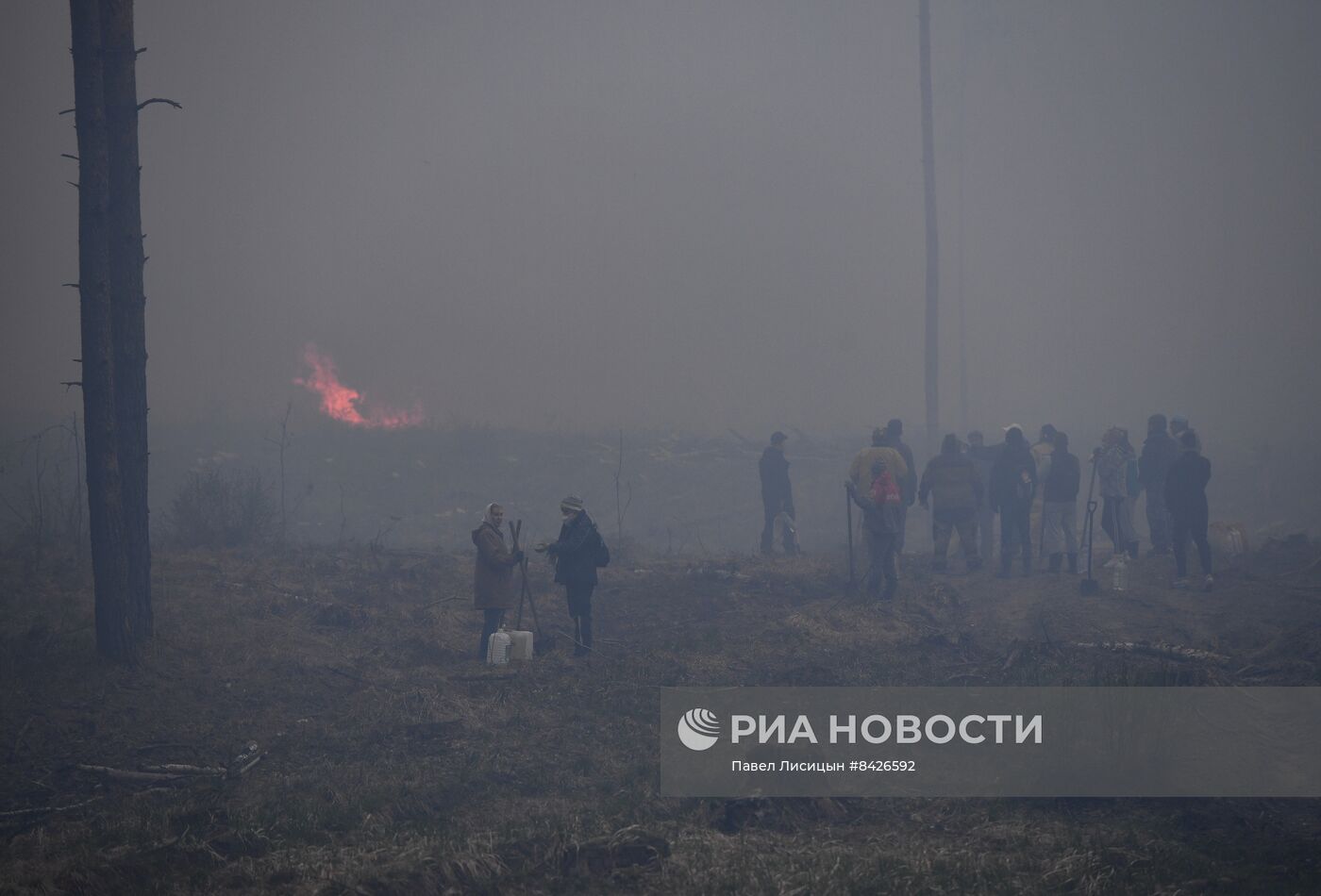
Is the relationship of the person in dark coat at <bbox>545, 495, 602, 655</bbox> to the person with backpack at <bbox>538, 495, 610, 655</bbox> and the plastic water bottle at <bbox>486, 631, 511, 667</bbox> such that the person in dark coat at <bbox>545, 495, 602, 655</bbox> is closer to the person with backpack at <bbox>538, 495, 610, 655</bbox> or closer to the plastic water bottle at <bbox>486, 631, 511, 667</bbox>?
the person with backpack at <bbox>538, 495, 610, 655</bbox>

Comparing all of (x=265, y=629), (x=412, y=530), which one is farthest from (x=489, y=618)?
(x=412, y=530)

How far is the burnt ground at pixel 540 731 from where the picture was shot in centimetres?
620

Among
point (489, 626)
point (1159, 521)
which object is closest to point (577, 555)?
point (489, 626)

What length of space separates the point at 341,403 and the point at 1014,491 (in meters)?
24.2

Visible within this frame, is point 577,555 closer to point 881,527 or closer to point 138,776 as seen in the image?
point 881,527

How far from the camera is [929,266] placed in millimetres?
28594

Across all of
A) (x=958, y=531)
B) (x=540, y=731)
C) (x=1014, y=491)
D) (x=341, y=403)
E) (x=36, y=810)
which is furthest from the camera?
(x=341, y=403)

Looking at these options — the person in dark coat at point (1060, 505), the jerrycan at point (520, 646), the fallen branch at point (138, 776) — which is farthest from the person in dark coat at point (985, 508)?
the fallen branch at point (138, 776)

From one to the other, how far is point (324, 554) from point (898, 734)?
38.2ft

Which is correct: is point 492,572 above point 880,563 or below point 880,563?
above

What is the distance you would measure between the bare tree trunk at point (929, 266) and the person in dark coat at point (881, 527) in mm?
12160

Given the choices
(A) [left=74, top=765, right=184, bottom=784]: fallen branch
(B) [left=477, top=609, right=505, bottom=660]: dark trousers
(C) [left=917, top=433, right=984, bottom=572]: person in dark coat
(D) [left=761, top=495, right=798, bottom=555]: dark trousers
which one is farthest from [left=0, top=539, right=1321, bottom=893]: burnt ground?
(D) [left=761, top=495, right=798, bottom=555]: dark trousers

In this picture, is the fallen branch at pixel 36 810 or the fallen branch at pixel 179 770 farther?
the fallen branch at pixel 179 770

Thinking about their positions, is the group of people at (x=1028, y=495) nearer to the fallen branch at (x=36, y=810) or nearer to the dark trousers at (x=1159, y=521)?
the dark trousers at (x=1159, y=521)
